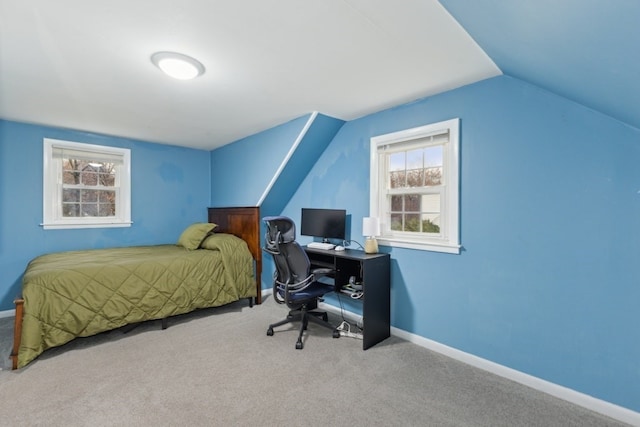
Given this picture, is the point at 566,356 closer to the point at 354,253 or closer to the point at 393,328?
the point at 393,328

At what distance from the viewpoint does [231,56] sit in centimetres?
197

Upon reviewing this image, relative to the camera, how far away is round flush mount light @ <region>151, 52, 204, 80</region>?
194cm

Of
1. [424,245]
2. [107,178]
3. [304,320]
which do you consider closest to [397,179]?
[424,245]

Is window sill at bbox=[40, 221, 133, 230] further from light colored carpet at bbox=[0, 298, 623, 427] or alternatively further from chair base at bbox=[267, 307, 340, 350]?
chair base at bbox=[267, 307, 340, 350]

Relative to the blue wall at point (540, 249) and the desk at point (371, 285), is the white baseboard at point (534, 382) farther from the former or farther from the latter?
the desk at point (371, 285)

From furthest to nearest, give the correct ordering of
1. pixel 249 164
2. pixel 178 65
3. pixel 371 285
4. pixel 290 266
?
1. pixel 249 164
2. pixel 290 266
3. pixel 371 285
4. pixel 178 65

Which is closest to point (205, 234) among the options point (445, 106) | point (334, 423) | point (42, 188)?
point (42, 188)

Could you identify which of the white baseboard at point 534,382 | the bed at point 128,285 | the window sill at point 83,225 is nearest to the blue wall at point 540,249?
the white baseboard at point 534,382

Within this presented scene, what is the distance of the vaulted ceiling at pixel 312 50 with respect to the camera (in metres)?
1.32

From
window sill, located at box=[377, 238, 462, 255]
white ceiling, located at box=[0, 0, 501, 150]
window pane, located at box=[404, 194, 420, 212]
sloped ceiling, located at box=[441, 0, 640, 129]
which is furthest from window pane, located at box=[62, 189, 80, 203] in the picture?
sloped ceiling, located at box=[441, 0, 640, 129]

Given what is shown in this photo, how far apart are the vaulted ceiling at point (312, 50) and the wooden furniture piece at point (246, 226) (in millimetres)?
1588

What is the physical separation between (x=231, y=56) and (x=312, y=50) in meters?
0.56

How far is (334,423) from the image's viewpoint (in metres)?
1.69

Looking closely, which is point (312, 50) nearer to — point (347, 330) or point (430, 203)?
point (430, 203)
